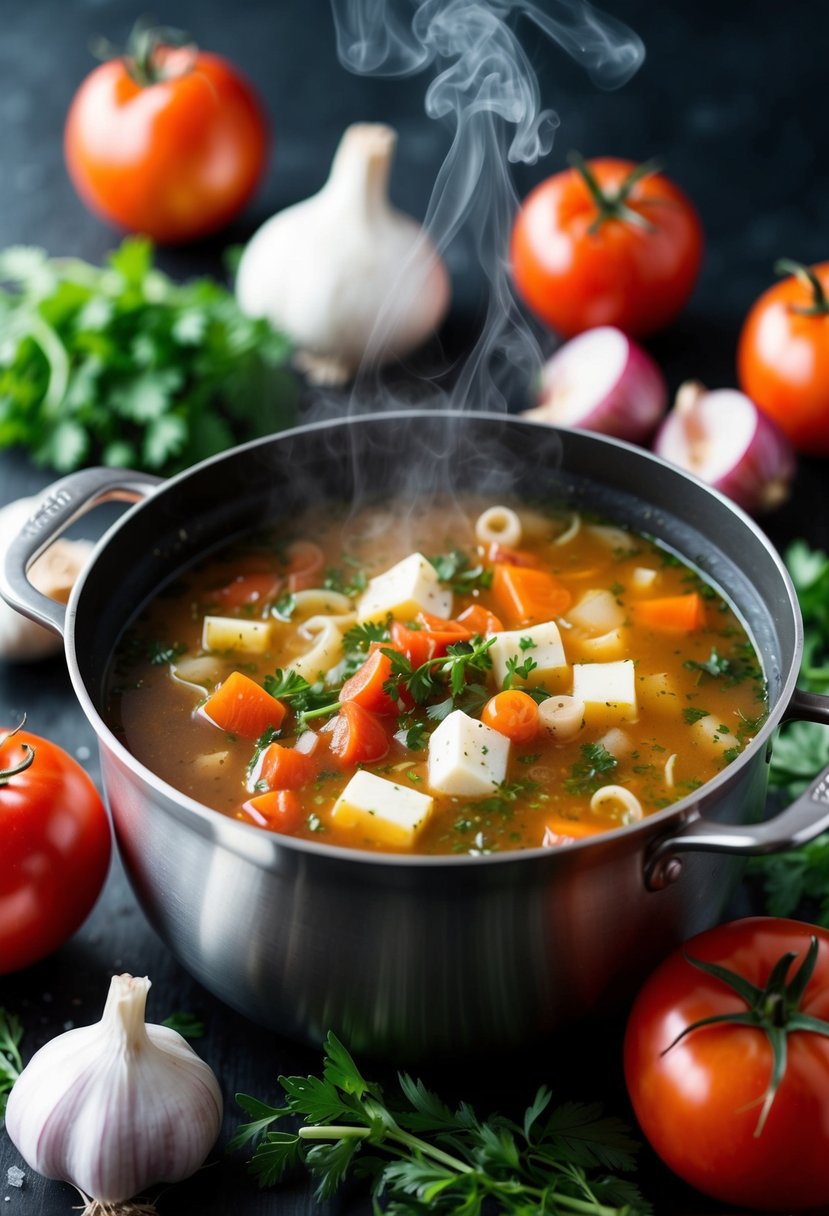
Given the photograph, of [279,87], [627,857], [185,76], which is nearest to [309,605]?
[627,857]

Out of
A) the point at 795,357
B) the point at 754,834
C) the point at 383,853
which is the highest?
the point at 754,834

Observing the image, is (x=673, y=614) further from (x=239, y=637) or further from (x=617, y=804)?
(x=239, y=637)

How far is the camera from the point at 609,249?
5168 mm

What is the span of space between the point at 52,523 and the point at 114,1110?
4.68ft

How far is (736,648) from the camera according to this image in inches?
140

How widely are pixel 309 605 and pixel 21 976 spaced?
45.8 inches

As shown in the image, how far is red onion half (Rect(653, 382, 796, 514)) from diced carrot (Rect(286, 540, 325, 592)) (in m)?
1.27

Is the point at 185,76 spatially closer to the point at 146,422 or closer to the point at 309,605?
the point at 146,422

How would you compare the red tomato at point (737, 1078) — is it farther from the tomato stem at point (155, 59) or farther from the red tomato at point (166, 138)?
the tomato stem at point (155, 59)

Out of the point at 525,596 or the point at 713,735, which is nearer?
the point at 713,735

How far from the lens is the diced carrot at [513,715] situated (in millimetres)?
3193

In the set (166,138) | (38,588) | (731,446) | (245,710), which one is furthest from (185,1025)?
(166,138)

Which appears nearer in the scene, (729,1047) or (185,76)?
(729,1047)

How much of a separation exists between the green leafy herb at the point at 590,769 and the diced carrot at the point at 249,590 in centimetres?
102
